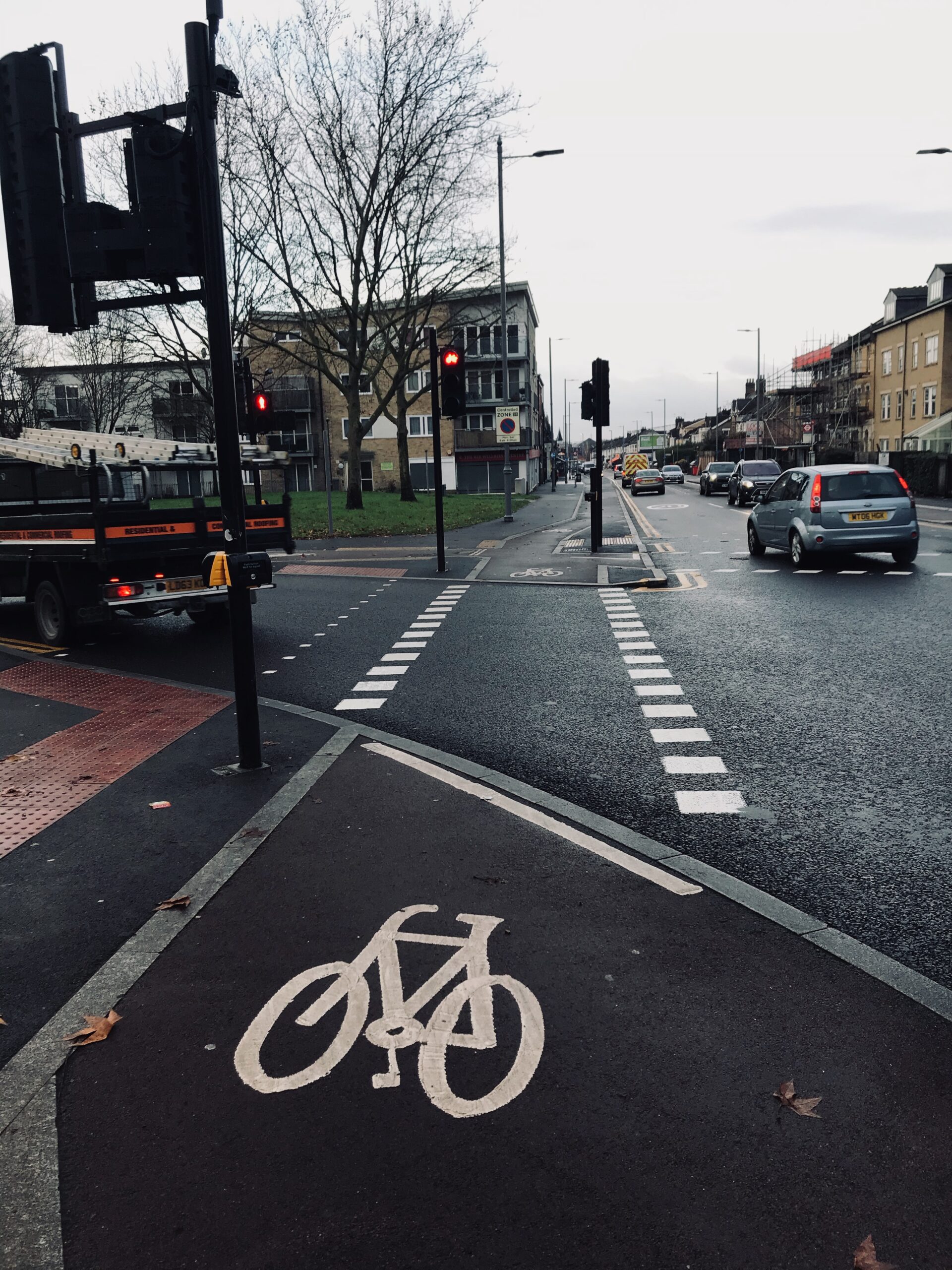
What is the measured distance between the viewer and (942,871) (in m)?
4.78

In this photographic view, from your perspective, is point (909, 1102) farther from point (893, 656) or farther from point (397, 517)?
point (397, 517)

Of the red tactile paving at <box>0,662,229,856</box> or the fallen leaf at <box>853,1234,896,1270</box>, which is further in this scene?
the red tactile paving at <box>0,662,229,856</box>

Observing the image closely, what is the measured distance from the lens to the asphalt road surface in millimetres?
5090

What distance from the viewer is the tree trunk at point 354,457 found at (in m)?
37.8

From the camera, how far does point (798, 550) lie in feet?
55.3

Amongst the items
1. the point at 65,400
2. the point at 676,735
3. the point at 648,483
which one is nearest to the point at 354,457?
the point at 648,483

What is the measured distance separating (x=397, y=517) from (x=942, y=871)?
2942 centimetres

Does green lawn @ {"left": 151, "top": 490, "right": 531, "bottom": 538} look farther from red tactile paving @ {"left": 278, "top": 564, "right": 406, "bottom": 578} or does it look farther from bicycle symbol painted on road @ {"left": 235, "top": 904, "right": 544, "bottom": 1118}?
bicycle symbol painted on road @ {"left": 235, "top": 904, "right": 544, "bottom": 1118}

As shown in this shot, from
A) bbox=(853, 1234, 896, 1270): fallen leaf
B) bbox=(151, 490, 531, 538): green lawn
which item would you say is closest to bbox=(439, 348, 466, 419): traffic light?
bbox=(151, 490, 531, 538): green lawn

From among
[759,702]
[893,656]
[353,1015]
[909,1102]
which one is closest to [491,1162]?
[353,1015]

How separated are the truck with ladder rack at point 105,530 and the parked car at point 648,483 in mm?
40642

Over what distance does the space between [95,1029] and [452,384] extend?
50.9 ft

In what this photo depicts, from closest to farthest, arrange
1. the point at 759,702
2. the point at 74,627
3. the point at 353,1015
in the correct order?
1. the point at 353,1015
2. the point at 759,702
3. the point at 74,627

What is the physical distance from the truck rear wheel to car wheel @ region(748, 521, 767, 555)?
488 inches
